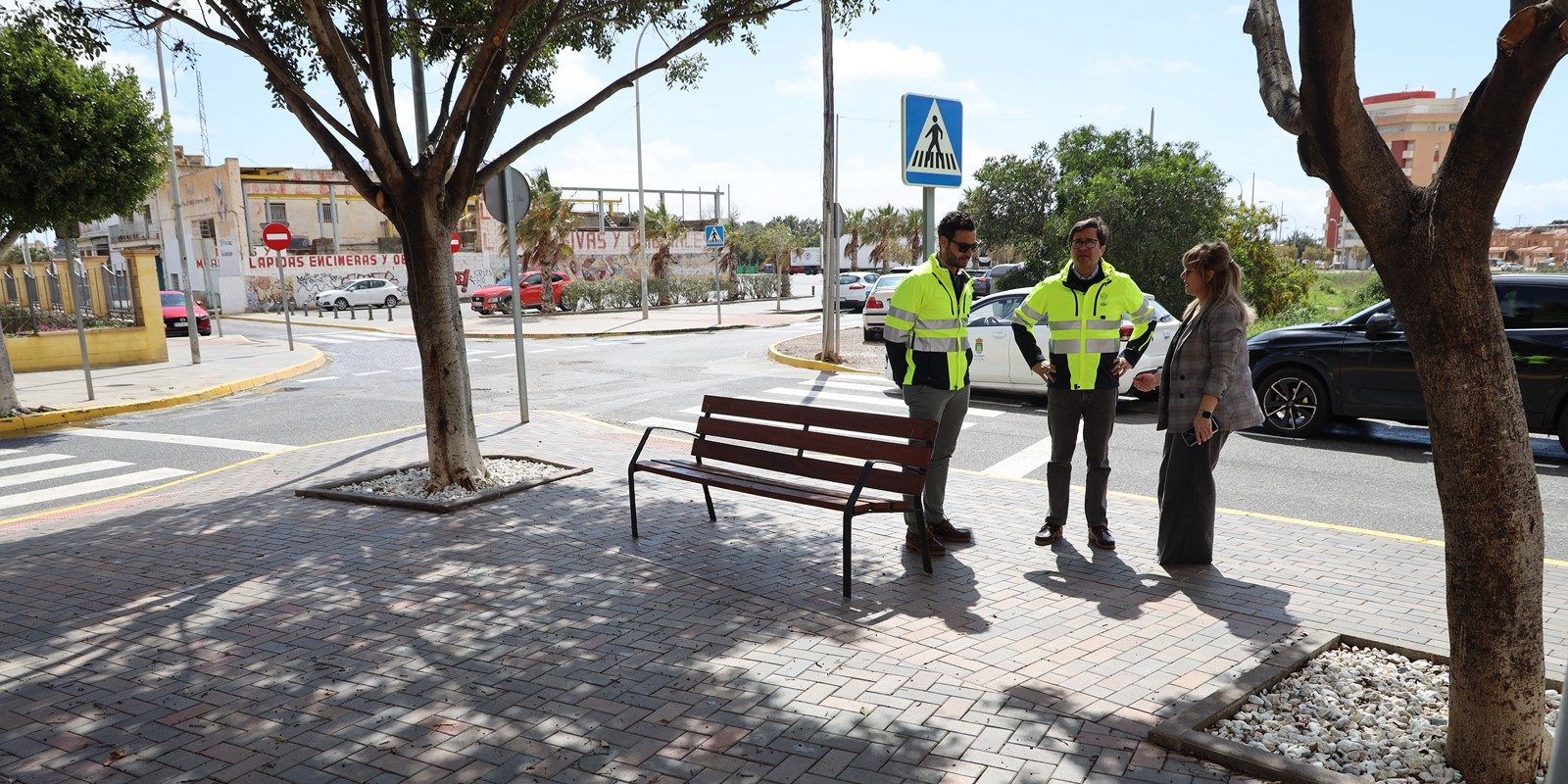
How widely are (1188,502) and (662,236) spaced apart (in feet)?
140

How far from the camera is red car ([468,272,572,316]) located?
3594 cm

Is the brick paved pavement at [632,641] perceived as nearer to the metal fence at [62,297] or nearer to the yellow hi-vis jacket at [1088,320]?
the yellow hi-vis jacket at [1088,320]

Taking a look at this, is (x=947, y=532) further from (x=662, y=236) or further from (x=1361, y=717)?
(x=662, y=236)

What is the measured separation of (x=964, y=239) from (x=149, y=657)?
445 centimetres

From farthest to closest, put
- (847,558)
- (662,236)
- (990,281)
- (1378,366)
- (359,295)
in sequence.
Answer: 1. (662,236)
2. (359,295)
3. (990,281)
4. (1378,366)
5. (847,558)

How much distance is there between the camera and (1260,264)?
78.6 feet

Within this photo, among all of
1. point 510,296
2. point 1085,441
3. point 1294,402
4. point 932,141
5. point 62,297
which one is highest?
point 932,141

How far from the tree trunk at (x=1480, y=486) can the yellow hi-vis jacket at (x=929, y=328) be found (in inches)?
110

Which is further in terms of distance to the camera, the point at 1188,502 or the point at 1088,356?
the point at 1088,356

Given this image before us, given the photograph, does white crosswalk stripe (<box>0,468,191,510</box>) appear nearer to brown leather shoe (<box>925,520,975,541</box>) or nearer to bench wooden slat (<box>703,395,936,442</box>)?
bench wooden slat (<box>703,395,936,442</box>)

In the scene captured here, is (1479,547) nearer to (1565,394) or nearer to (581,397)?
(1565,394)

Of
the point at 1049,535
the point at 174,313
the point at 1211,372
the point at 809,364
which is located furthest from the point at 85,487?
the point at 174,313

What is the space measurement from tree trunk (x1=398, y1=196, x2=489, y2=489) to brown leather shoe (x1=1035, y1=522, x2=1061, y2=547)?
4.12m

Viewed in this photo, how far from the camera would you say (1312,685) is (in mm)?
3916
